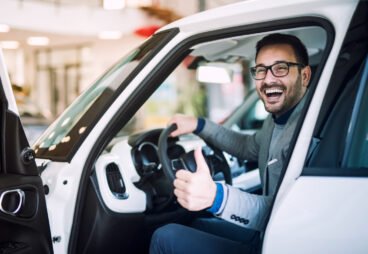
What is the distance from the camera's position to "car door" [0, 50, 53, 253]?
1.74 metres

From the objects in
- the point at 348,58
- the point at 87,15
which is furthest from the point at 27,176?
the point at 87,15

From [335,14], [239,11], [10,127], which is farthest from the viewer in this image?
[239,11]

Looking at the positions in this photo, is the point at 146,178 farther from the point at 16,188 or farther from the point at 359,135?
the point at 359,135

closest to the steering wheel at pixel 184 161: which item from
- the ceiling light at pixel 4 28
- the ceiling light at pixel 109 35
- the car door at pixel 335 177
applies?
the car door at pixel 335 177

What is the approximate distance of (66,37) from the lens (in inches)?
597

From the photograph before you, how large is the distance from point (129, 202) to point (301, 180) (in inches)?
39.5

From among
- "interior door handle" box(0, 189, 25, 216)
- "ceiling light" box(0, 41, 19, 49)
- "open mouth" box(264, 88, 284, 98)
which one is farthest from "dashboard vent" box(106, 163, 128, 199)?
"ceiling light" box(0, 41, 19, 49)

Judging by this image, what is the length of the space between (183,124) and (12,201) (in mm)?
1027

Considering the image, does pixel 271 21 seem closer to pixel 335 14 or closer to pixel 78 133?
pixel 335 14

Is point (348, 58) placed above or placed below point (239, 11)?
below

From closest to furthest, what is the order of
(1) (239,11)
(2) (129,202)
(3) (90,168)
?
(1) (239,11) → (3) (90,168) → (2) (129,202)

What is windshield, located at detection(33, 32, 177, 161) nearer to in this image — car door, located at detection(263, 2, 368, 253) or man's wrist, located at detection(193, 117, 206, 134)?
man's wrist, located at detection(193, 117, 206, 134)

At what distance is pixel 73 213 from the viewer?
198 cm

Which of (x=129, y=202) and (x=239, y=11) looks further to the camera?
(x=129, y=202)
